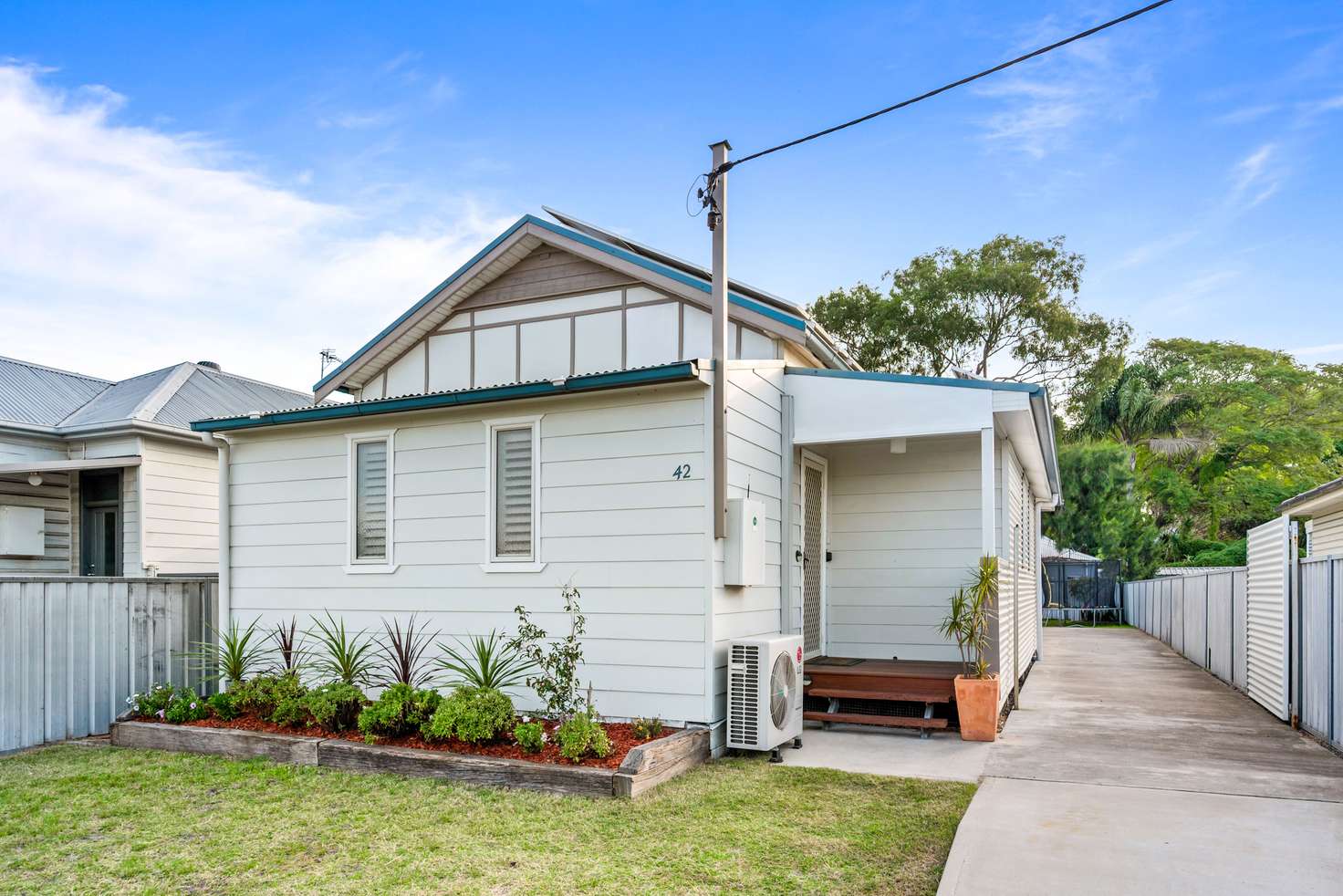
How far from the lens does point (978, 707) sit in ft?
22.8

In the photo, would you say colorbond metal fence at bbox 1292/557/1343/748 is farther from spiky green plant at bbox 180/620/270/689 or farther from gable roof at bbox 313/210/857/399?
spiky green plant at bbox 180/620/270/689

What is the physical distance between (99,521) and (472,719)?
8605mm

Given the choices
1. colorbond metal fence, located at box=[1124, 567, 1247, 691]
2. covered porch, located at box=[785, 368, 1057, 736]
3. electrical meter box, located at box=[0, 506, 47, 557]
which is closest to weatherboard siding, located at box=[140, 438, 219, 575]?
electrical meter box, located at box=[0, 506, 47, 557]

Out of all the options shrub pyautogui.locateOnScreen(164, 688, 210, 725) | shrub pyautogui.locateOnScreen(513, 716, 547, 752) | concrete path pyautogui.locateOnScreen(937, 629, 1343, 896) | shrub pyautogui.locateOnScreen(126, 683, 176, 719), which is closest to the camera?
concrete path pyautogui.locateOnScreen(937, 629, 1343, 896)

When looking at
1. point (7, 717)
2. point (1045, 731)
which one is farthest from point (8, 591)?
point (1045, 731)

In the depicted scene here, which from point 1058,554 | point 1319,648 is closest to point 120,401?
point 1319,648

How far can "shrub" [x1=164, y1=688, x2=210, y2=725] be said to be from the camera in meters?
7.16

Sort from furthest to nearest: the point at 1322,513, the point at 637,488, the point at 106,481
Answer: the point at 1322,513 < the point at 106,481 < the point at 637,488

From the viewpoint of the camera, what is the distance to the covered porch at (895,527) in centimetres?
748

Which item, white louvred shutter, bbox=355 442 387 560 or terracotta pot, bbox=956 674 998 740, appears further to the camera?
white louvred shutter, bbox=355 442 387 560

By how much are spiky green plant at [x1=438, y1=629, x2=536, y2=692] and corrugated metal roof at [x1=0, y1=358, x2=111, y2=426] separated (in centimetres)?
770

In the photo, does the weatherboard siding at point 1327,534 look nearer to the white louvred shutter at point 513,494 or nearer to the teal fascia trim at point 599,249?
the teal fascia trim at point 599,249

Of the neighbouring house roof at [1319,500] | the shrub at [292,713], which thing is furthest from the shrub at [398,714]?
the neighbouring house roof at [1319,500]

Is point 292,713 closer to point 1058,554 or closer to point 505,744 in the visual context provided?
point 505,744
